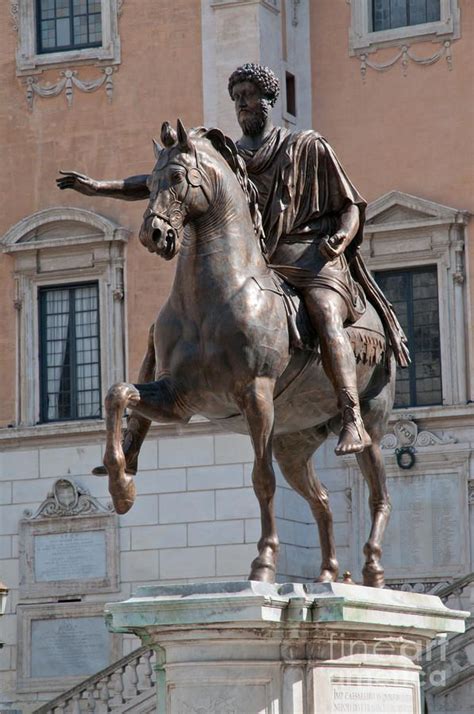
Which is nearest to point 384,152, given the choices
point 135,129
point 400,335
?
point 135,129

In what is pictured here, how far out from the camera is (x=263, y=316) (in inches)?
391

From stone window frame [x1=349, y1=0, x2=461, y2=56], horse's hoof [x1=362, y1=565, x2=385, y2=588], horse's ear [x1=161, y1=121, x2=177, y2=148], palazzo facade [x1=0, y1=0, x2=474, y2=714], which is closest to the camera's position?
horse's ear [x1=161, y1=121, x2=177, y2=148]

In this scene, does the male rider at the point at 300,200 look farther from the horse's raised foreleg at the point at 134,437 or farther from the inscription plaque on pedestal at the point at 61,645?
the inscription plaque on pedestal at the point at 61,645

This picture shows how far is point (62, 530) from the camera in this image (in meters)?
25.5

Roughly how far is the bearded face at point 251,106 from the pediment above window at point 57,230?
1474 centimetres

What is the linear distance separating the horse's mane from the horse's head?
8.7 inches

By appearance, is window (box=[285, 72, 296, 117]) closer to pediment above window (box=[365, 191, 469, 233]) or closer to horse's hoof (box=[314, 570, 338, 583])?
pediment above window (box=[365, 191, 469, 233])

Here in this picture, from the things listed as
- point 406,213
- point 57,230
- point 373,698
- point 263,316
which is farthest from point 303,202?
point 57,230

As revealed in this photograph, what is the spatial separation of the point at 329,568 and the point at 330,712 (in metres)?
1.07

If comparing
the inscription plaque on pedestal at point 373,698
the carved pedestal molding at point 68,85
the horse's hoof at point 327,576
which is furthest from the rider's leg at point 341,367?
the carved pedestal molding at point 68,85

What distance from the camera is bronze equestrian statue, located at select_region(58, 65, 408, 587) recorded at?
9.82 m

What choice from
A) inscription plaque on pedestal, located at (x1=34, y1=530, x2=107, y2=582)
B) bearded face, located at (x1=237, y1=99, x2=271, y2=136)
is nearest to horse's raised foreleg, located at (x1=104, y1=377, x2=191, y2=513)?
bearded face, located at (x1=237, y1=99, x2=271, y2=136)

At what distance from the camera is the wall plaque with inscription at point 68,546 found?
82.5 ft

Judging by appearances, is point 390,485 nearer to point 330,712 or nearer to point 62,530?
point 62,530
